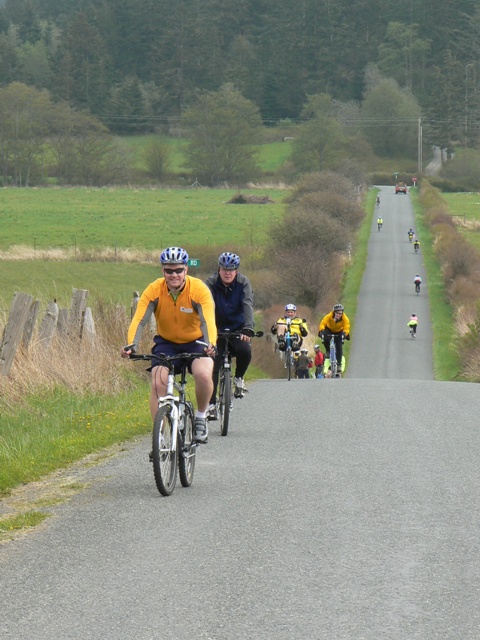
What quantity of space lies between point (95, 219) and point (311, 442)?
82150 millimetres

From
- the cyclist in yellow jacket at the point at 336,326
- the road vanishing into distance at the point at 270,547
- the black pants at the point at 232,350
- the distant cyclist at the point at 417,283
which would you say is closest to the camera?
the road vanishing into distance at the point at 270,547

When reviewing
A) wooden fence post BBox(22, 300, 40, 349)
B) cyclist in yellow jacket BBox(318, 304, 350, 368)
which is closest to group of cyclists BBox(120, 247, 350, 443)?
wooden fence post BBox(22, 300, 40, 349)

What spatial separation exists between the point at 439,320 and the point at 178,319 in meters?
51.9

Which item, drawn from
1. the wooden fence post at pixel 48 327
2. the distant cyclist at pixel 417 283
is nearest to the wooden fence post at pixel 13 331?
the wooden fence post at pixel 48 327

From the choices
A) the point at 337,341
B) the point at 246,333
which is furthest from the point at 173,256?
the point at 337,341

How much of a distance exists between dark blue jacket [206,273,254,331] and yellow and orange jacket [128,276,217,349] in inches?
123

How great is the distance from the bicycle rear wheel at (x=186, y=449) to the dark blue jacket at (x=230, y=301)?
336 cm

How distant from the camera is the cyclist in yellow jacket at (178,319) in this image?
930 centimetres

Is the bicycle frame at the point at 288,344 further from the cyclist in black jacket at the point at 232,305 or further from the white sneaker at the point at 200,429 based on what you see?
the white sneaker at the point at 200,429

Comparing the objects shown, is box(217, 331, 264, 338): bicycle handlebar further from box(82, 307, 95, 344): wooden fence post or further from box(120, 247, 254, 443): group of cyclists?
box(82, 307, 95, 344): wooden fence post

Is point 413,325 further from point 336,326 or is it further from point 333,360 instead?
point 336,326

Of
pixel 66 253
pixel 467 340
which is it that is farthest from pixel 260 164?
pixel 467 340

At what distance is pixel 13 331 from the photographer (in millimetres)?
14695

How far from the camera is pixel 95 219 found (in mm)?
92938
